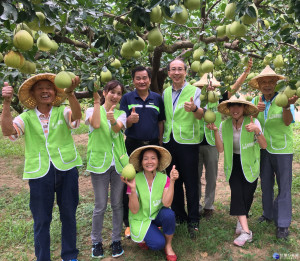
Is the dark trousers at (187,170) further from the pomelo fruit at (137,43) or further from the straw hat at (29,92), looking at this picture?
the pomelo fruit at (137,43)

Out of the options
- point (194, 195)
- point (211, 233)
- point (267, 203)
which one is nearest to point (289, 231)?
point (267, 203)

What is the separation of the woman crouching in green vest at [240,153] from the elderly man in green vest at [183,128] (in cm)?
22

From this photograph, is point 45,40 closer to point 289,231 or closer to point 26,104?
point 26,104

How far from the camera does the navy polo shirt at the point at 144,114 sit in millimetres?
2479

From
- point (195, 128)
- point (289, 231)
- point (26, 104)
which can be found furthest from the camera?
point (289, 231)

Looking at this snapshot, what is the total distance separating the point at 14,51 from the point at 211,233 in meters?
2.23

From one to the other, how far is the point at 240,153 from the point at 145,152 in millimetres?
844

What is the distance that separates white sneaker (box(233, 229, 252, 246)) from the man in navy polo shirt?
1.08 metres

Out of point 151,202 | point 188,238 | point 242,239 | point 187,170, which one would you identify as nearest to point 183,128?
point 187,170

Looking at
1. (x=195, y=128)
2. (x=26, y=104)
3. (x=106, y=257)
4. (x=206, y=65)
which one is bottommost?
(x=106, y=257)

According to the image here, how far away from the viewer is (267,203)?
2867mm

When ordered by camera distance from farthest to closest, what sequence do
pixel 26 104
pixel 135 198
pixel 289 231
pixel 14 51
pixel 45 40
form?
1. pixel 289 231
2. pixel 135 198
3. pixel 26 104
4. pixel 45 40
5. pixel 14 51

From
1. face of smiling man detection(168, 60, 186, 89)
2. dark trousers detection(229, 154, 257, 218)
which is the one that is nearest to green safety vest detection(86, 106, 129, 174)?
face of smiling man detection(168, 60, 186, 89)

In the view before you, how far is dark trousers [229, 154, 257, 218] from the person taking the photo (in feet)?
8.48
